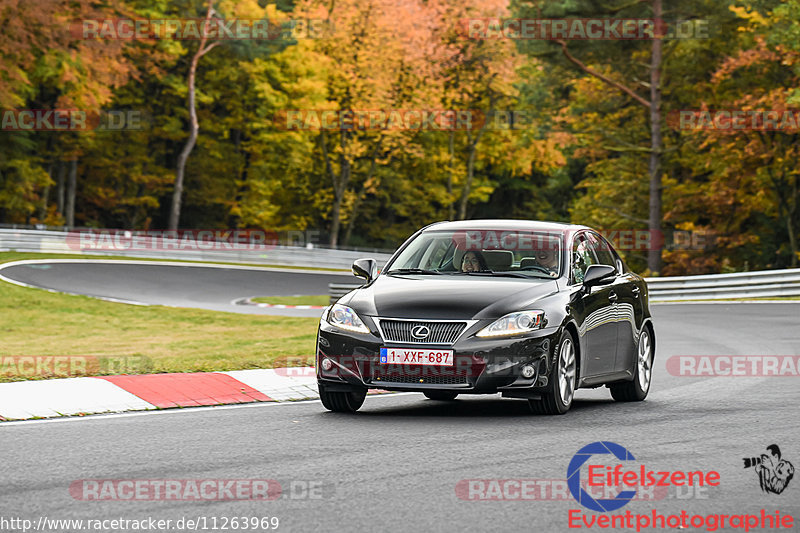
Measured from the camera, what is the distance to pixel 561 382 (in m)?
10.5

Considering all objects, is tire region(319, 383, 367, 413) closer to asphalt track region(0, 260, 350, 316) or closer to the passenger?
the passenger

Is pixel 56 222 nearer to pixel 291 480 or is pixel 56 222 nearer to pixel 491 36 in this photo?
pixel 491 36

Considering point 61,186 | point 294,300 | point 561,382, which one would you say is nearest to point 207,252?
point 294,300

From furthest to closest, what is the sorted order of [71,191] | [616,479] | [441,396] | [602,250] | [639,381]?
1. [71,191]
2. [602,250]
3. [639,381]
4. [441,396]
5. [616,479]

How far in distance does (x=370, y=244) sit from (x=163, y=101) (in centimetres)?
1460

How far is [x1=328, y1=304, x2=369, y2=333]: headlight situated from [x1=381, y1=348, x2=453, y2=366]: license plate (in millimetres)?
301

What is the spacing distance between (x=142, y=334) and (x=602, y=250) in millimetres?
14598

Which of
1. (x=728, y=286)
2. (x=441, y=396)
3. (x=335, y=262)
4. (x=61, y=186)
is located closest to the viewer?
(x=441, y=396)

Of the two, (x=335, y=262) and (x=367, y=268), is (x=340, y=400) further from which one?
(x=335, y=262)

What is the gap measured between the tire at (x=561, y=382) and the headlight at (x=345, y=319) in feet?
5.17

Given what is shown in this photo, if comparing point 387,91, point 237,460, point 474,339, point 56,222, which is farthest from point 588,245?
point 56,222

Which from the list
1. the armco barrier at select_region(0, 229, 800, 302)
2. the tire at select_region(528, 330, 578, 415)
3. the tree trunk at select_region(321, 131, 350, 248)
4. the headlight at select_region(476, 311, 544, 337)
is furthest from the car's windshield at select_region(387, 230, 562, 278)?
the tree trunk at select_region(321, 131, 350, 248)

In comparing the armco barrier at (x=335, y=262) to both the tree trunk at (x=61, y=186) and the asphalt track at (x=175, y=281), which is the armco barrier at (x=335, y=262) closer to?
the asphalt track at (x=175, y=281)

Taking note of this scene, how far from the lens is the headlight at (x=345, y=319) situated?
409 inches
